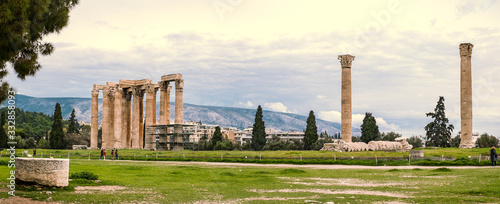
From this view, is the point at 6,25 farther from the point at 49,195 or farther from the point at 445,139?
the point at 445,139

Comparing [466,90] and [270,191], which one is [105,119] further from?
[270,191]

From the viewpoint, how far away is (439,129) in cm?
8400

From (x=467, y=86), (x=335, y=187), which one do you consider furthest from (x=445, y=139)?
(x=335, y=187)

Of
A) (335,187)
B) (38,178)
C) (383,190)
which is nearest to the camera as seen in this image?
(38,178)

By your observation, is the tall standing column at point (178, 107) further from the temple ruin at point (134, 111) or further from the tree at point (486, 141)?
the tree at point (486, 141)

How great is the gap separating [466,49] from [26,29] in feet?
184

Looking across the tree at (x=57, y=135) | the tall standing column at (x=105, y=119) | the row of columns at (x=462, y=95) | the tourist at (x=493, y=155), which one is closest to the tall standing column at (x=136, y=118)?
the tall standing column at (x=105, y=119)

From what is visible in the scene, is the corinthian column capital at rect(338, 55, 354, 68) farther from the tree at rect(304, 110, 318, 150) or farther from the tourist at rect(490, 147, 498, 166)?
the tourist at rect(490, 147, 498, 166)

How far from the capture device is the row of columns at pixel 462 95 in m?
61.2

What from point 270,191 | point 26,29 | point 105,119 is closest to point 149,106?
point 105,119

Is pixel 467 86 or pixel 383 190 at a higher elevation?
pixel 467 86

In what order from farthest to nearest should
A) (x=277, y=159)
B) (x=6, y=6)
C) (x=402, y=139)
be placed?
(x=402, y=139) < (x=277, y=159) < (x=6, y=6)

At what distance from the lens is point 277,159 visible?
4362 centimetres

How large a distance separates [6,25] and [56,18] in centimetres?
226
